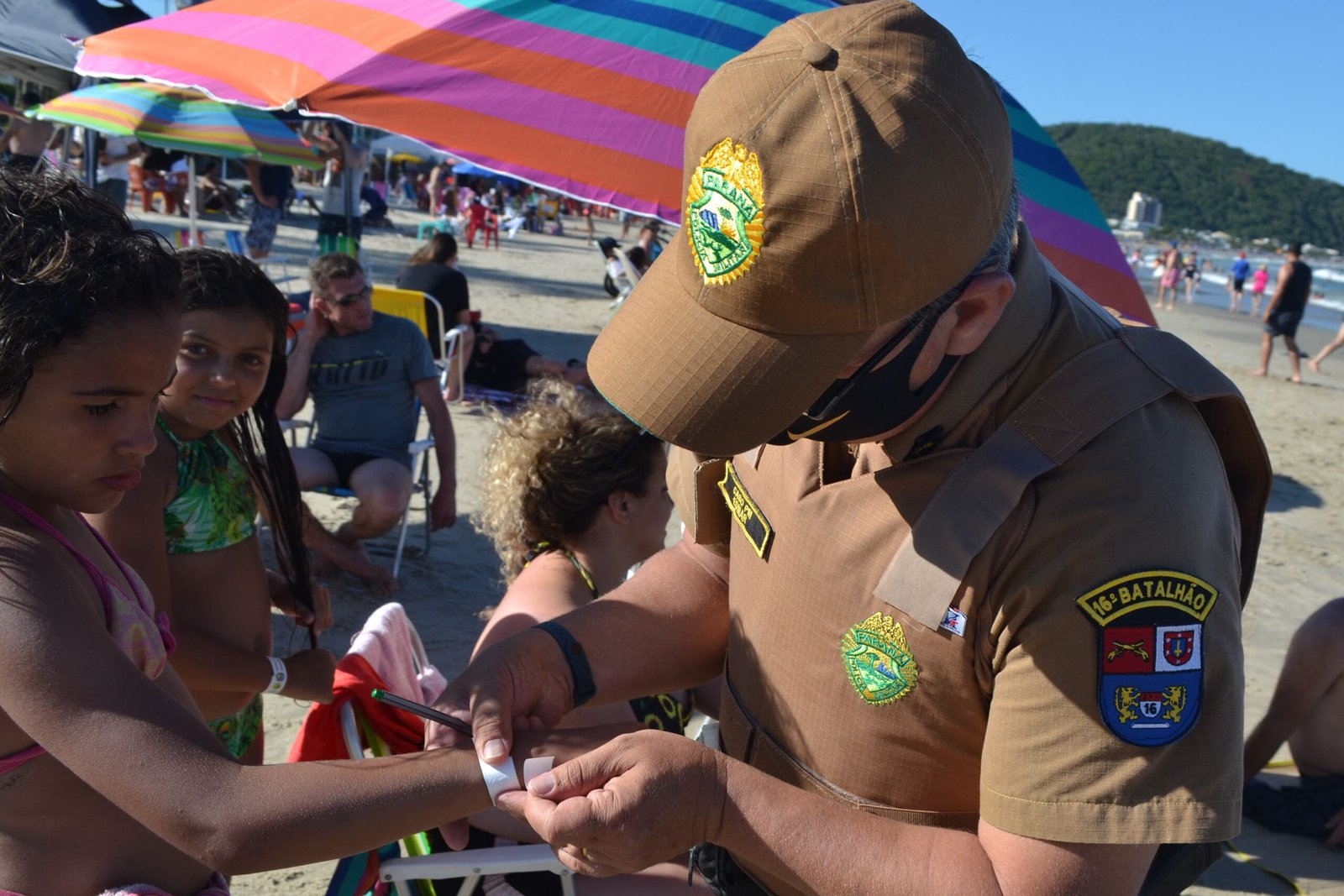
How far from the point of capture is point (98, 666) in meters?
1.35

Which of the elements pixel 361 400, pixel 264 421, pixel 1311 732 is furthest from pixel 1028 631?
pixel 361 400

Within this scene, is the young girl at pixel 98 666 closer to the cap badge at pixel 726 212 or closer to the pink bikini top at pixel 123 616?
the pink bikini top at pixel 123 616

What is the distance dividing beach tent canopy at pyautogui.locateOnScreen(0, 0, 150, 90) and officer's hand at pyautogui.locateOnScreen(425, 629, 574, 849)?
6849 mm

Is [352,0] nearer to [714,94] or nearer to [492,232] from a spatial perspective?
[714,94]

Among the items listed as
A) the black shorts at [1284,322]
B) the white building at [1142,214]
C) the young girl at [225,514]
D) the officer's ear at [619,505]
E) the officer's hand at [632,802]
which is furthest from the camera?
the white building at [1142,214]

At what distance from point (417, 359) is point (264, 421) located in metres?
3.28

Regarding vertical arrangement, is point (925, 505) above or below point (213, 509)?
above

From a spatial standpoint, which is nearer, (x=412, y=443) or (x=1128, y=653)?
(x=1128, y=653)

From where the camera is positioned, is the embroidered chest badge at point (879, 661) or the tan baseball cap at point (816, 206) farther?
the embroidered chest badge at point (879, 661)

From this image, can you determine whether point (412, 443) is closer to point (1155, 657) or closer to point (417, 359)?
point (417, 359)

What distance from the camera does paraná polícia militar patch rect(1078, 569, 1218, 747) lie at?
3.90 ft

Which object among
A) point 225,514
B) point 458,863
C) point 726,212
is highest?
point 726,212

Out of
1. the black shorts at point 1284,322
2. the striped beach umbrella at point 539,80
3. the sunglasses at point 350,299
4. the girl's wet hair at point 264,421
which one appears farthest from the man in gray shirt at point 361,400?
the black shorts at point 1284,322

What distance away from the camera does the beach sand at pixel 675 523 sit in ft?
12.6
